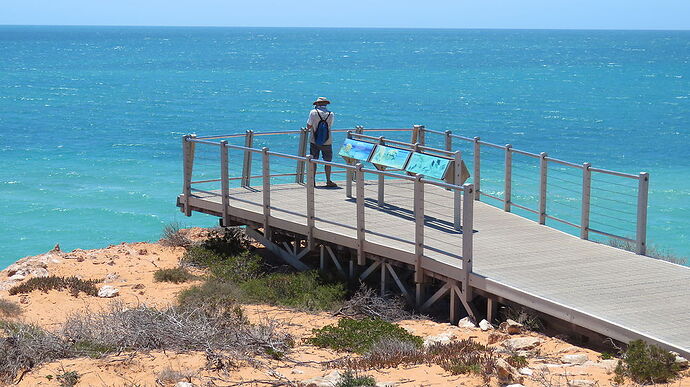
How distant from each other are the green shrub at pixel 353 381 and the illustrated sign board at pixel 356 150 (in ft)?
27.0

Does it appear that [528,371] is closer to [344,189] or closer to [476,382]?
[476,382]

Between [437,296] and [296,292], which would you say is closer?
[437,296]

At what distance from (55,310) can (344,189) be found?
5951 millimetres

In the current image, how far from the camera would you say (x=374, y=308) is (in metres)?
14.6

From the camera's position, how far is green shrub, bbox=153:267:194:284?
17.1m

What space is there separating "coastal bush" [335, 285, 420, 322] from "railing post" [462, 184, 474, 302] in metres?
1.19

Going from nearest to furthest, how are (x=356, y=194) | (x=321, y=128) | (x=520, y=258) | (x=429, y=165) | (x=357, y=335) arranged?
(x=357, y=335), (x=520, y=258), (x=429, y=165), (x=356, y=194), (x=321, y=128)

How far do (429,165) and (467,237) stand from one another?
9.05 feet

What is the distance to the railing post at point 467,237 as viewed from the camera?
13.4m

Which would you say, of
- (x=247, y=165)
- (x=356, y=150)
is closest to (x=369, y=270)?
(x=356, y=150)

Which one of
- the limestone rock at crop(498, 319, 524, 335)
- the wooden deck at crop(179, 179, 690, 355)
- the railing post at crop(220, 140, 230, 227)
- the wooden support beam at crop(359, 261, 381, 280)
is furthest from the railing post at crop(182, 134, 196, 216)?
the limestone rock at crop(498, 319, 524, 335)

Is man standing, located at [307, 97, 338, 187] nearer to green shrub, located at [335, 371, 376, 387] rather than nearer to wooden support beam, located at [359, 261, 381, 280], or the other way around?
wooden support beam, located at [359, 261, 381, 280]

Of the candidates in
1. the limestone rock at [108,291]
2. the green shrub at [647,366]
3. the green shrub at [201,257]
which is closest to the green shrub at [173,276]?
the green shrub at [201,257]

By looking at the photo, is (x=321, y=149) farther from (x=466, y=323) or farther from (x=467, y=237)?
(x=466, y=323)
